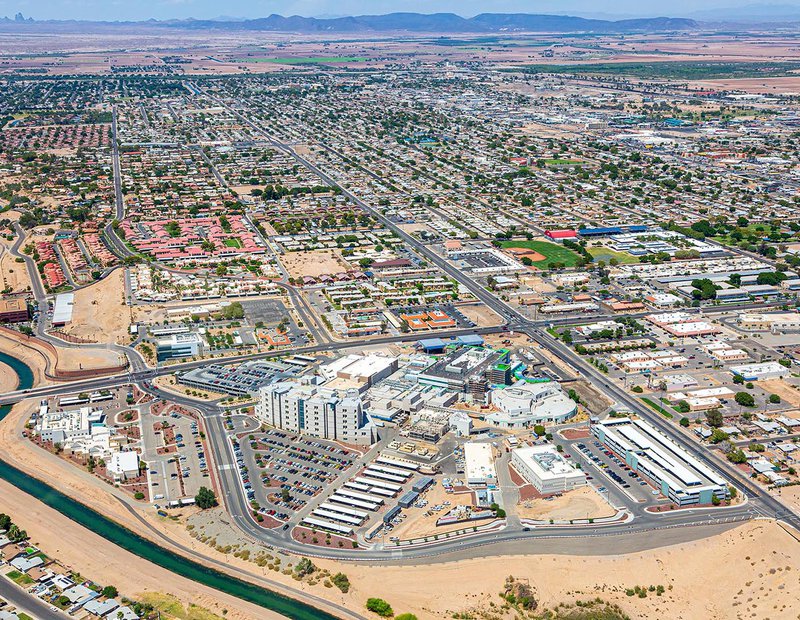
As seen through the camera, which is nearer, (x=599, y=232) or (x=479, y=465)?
(x=479, y=465)

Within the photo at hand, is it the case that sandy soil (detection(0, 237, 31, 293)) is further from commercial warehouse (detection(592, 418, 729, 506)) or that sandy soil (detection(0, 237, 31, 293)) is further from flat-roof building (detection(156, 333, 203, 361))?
commercial warehouse (detection(592, 418, 729, 506))

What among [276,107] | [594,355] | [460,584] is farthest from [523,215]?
[276,107]

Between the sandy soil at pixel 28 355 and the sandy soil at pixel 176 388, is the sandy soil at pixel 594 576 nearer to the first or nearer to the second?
the sandy soil at pixel 176 388

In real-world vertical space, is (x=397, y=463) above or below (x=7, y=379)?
below

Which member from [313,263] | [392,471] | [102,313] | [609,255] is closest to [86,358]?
[102,313]

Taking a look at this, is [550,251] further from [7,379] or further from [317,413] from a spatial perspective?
Result: [7,379]

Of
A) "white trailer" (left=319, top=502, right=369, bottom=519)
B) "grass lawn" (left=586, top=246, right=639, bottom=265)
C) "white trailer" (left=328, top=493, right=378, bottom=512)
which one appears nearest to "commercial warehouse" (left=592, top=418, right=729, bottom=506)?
"white trailer" (left=328, top=493, right=378, bottom=512)

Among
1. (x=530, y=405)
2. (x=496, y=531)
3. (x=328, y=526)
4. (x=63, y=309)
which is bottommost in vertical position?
(x=496, y=531)

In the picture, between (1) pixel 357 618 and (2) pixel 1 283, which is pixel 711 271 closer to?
(1) pixel 357 618
